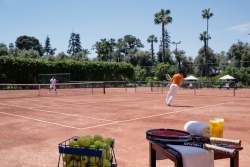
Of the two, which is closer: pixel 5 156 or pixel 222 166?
pixel 222 166

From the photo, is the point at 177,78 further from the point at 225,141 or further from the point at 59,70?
the point at 59,70

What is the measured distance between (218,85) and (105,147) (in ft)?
141

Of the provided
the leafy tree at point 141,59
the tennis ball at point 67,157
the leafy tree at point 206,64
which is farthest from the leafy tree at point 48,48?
the tennis ball at point 67,157

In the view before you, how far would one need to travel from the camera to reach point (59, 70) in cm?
4816

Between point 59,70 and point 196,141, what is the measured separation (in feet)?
148

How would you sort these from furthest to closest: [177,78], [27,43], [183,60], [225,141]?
[27,43] < [183,60] < [177,78] < [225,141]

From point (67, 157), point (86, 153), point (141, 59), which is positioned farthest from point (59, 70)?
point (141, 59)

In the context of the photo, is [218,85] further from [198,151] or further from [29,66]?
[198,151]

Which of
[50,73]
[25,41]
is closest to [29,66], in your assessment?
[50,73]

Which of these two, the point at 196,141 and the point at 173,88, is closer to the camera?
the point at 196,141

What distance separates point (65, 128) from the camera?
34.6 ft

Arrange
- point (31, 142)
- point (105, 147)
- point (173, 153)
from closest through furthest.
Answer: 1. point (173, 153)
2. point (105, 147)
3. point (31, 142)

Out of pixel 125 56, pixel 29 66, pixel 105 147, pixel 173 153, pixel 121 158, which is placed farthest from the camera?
pixel 125 56

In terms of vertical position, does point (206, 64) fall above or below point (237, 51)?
below
